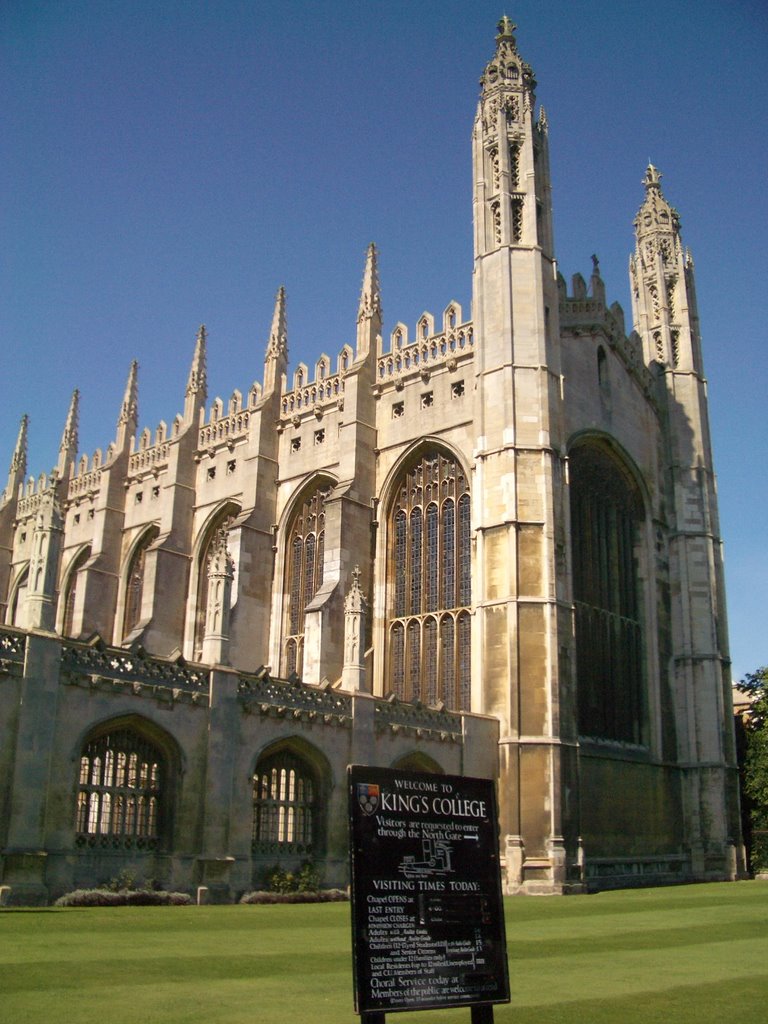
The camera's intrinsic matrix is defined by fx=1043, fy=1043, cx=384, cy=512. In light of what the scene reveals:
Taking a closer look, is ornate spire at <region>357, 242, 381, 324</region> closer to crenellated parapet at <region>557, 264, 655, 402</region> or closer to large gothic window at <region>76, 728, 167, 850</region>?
crenellated parapet at <region>557, 264, 655, 402</region>

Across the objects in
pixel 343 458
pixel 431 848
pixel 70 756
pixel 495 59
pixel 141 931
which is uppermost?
pixel 495 59

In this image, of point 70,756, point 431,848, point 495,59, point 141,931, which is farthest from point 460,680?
point 431,848

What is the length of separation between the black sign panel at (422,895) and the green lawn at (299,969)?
172cm

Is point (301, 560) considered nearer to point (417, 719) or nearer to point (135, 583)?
point (135, 583)

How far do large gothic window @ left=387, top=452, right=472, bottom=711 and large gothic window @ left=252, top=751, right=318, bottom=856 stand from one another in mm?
8483

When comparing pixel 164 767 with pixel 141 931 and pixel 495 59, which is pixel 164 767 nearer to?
pixel 141 931

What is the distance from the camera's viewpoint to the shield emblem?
6379 mm

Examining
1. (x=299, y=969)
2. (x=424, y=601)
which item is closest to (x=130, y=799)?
(x=299, y=969)

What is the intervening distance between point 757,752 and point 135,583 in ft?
89.0

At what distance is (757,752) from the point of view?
4091 centimetres

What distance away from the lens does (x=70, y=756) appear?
1994cm

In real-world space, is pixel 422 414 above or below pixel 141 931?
above

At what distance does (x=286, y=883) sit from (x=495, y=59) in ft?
96.5

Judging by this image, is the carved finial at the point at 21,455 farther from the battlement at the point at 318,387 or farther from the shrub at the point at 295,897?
the shrub at the point at 295,897
